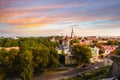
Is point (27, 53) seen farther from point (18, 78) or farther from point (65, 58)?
point (65, 58)

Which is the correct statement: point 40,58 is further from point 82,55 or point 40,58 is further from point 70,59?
point 82,55

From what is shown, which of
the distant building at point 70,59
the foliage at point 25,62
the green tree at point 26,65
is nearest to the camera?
the green tree at point 26,65

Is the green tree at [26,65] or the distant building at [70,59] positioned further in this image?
the distant building at [70,59]

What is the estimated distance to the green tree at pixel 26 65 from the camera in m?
18.0

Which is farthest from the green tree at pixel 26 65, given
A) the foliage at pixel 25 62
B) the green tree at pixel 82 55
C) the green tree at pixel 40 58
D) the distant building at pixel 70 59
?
the green tree at pixel 82 55

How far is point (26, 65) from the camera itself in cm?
1978

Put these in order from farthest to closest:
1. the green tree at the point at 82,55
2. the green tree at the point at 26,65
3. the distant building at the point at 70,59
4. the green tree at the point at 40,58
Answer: the distant building at the point at 70,59 < the green tree at the point at 82,55 < the green tree at the point at 40,58 < the green tree at the point at 26,65

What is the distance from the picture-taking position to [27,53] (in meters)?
21.0

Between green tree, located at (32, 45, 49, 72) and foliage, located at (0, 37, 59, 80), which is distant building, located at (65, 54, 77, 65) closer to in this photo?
foliage, located at (0, 37, 59, 80)

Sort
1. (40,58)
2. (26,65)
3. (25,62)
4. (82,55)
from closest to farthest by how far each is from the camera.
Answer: (26,65)
(25,62)
(40,58)
(82,55)

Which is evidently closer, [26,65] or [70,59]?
[26,65]

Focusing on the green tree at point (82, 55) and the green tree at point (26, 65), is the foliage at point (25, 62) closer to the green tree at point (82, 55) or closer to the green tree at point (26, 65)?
the green tree at point (26, 65)

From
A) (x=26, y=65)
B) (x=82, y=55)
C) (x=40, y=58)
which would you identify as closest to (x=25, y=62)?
(x=26, y=65)

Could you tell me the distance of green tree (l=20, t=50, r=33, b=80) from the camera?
1802cm
